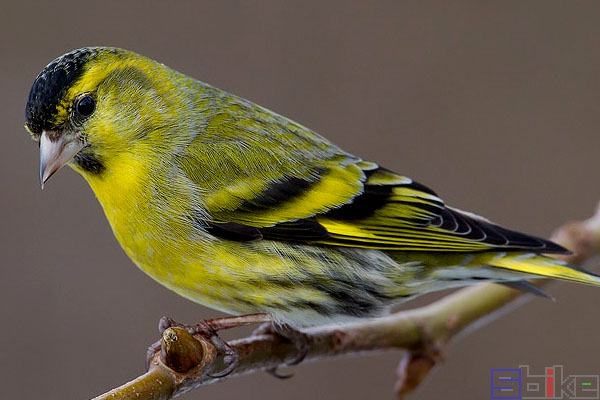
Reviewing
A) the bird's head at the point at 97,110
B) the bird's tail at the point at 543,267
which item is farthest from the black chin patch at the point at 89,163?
the bird's tail at the point at 543,267

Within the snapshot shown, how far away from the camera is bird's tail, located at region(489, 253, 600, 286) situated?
3.47 m

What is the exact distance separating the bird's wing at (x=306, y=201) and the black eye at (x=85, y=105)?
0.43 m

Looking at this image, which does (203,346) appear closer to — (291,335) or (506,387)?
(291,335)

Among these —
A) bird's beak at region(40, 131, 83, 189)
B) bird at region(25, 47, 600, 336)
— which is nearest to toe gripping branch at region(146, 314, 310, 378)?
bird at region(25, 47, 600, 336)

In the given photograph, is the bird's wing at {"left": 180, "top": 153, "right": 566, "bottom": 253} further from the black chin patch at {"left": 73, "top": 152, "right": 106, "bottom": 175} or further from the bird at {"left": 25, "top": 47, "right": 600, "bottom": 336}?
the black chin patch at {"left": 73, "top": 152, "right": 106, "bottom": 175}

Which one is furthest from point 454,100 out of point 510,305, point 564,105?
point 510,305

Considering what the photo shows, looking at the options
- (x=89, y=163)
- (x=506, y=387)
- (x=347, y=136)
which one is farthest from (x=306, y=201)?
(x=347, y=136)

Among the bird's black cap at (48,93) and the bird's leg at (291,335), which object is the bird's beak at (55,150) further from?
the bird's leg at (291,335)

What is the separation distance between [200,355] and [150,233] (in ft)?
2.45

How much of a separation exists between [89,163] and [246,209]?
0.67 meters

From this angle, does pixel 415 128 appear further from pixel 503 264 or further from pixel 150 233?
pixel 150 233

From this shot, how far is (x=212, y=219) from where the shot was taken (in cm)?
352

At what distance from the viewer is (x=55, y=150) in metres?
3.31

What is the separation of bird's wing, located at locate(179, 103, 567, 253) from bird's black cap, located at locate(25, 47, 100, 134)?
57cm
